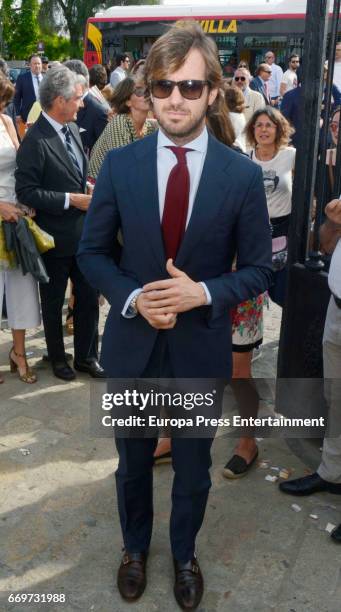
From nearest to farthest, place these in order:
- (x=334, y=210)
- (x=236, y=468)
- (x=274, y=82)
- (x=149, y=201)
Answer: (x=149, y=201) < (x=334, y=210) < (x=236, y=468) < (x=274, y=82)

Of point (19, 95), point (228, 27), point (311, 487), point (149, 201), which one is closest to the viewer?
point (149, 201)

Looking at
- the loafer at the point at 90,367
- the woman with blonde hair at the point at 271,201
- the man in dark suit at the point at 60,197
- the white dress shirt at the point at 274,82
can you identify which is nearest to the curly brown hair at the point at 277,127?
the woman with blonde hair at the point at 271,201

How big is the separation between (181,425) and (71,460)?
50.3 inches

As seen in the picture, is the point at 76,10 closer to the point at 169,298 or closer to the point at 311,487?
the point at 311,487

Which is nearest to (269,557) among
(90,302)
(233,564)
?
(233,564)

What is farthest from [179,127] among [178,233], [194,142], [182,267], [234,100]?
[234,100]

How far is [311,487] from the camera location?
3.06 m

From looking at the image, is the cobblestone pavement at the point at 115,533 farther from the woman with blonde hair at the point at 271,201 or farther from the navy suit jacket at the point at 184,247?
the navy suit jacket at the point at 184,247

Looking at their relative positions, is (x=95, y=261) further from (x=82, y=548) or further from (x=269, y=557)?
(x=269, y=557)

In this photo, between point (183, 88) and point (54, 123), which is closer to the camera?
point (183, 88)

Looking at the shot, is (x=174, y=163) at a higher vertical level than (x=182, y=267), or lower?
higher

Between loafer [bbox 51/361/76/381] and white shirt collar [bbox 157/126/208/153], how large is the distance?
249 centimetres

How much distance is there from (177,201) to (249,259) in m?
0.33

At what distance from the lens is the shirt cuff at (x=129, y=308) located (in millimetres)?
2033
